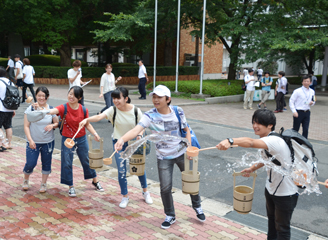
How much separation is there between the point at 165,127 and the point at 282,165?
5.14 ft

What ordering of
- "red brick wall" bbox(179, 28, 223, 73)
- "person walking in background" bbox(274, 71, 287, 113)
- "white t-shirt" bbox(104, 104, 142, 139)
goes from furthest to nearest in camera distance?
"red brick wall" bbox(179, 28, 223, 73) < "person walking in background" bbox(274, 71, 287, 113) < "white t-shirt" bbox(104, 104, 142, 139)

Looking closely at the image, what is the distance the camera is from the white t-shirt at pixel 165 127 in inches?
167

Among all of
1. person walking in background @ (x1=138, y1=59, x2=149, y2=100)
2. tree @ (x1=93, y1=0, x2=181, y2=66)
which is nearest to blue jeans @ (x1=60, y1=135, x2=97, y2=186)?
person walking in background @ (x1=138, y1=59, x2=149, y2=100)

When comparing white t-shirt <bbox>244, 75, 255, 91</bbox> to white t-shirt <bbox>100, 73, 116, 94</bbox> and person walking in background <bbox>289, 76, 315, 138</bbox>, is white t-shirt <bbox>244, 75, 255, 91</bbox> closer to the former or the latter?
white t-shirt <bbox>100, 73, 116, 94</bbox>

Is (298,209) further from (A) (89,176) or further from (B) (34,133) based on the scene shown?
(B) (34,133)

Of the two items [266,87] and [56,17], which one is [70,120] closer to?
[266,87]

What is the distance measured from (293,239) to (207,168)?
9.67 feet

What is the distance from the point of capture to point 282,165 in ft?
10.5

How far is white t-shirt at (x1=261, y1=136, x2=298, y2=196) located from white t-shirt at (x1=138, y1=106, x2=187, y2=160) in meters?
1.27

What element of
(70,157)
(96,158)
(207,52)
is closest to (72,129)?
(70,157)

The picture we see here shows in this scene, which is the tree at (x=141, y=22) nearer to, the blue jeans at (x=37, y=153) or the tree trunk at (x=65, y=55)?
the tree trunk at (x=65, y=55)

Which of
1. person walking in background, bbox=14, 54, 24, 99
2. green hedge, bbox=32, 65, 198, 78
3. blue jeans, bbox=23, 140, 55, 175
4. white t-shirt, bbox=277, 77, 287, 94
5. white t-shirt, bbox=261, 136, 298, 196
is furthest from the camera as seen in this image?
green hedge, bbox=32, 65, 198, 78

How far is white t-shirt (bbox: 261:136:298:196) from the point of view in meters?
3.12

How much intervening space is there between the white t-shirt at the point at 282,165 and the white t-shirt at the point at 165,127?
50.0 inches
